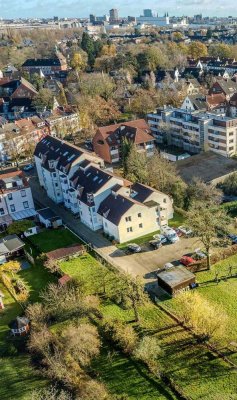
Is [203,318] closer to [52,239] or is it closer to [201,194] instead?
[52,239]

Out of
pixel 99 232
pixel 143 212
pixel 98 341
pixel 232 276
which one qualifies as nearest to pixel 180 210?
pixel 143 212

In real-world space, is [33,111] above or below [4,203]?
above

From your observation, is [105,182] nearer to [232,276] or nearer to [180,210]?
[180,210]

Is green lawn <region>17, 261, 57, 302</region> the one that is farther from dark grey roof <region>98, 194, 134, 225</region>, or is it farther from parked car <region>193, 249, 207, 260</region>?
parked car <region>193, 249, 207, 260</region>

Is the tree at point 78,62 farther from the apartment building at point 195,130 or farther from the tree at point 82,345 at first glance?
the tree at point 82,345

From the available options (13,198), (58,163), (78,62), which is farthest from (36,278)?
(78,62)

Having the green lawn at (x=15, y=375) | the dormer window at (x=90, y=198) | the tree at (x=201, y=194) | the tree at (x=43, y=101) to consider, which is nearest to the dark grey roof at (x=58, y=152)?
the dormer window at (x=90, y=198)
